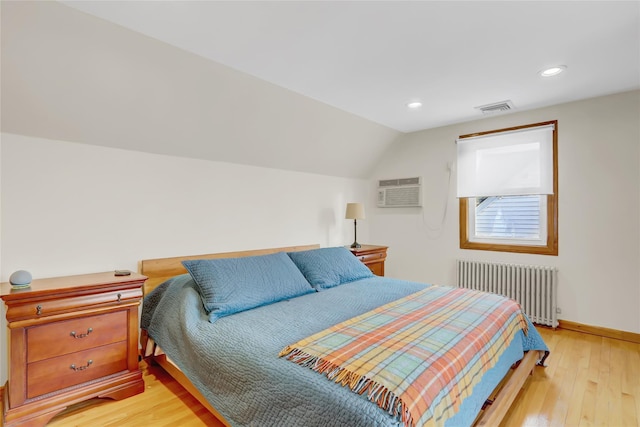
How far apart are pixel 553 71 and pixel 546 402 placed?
93.9 inches

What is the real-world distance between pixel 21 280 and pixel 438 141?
13.8 feet

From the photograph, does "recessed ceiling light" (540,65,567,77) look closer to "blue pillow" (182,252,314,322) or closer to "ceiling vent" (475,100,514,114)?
"ceiling vent" (475,100,514,114)

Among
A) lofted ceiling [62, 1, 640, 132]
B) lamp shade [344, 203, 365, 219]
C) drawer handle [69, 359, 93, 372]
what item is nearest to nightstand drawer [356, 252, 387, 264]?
lamp shade [344, 203, 365, 219]

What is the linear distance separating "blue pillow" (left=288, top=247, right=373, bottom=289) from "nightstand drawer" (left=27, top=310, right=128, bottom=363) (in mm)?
1362

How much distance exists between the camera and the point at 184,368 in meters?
1.85

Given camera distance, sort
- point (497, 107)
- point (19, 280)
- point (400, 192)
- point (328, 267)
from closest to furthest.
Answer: point (19, 280) → point (328, 267) → point (497, 107) → point (400, 192)

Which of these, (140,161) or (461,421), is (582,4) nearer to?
(461,421)

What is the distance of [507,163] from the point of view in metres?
3.60

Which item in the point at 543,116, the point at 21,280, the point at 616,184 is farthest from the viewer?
the point at 543,116

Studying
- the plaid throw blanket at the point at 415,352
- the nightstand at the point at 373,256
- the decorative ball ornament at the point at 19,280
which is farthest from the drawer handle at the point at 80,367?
the nightstand at the point at 373,256

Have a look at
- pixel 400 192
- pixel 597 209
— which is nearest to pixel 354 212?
pixel 400 192

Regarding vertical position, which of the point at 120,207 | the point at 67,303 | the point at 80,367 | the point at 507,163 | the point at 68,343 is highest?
the point at 507,163

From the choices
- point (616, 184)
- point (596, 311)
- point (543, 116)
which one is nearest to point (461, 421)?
point (596, 311)

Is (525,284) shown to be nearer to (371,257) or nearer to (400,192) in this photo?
(371,257)
